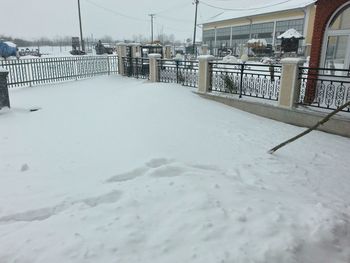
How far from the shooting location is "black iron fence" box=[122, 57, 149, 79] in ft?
50.3

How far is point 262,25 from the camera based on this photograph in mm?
42875

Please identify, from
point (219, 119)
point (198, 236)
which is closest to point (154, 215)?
point (198, 236)

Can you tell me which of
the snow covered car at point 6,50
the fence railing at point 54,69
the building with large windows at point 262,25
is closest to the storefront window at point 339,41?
the fence railing at point 54,69

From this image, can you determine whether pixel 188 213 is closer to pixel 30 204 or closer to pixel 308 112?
pixel 30 204

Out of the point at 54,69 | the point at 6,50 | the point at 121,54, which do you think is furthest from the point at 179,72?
the point at 6,50

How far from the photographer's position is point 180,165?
4.41m

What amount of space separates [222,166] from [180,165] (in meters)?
0.72

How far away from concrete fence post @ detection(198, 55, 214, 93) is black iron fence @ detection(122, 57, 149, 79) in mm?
5272

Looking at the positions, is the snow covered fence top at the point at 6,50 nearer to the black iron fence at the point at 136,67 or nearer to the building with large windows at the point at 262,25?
the black iron fence at the point at 136,67

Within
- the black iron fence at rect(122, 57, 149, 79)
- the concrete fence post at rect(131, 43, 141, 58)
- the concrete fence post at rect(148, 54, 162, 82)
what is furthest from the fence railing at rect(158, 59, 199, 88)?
the concrete fence post at rect(131, 43, 141, 58)

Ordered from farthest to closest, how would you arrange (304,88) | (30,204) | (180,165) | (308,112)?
(304,88) → (308,112) → (180,165) → (30,204)

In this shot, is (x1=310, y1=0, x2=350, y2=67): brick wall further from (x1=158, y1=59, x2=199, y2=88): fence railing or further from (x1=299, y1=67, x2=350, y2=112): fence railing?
(x1=158, y1=59, x2=199, y2=88): fence railing

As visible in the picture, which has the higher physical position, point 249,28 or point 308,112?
point 249,28

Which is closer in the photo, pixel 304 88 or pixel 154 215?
pixel 154 215
